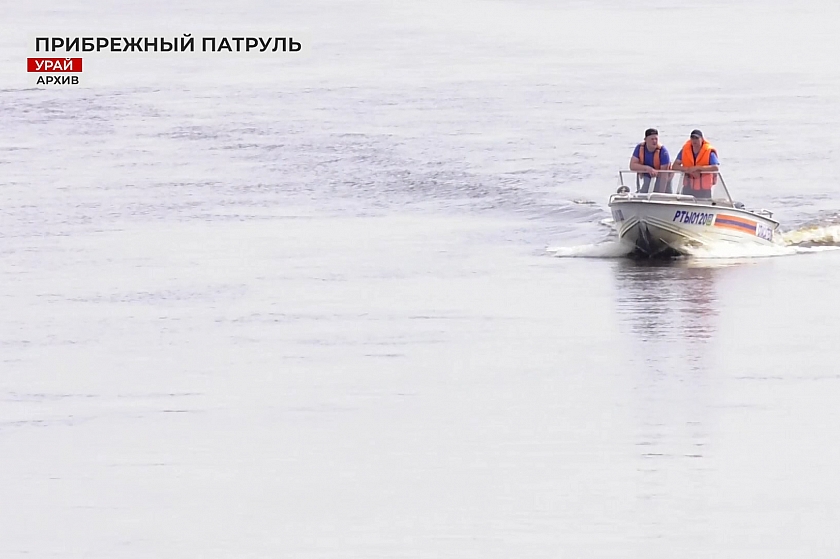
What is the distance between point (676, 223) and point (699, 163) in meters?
0.93

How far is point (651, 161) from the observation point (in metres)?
29.2

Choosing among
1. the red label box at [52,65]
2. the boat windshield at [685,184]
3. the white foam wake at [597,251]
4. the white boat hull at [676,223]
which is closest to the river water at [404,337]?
the white foam wake at [597,251]

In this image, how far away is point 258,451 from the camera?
695 inches

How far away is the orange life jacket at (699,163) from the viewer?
28875 mm

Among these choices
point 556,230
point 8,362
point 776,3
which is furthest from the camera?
point 776,3

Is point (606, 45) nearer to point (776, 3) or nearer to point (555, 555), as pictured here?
point (776, 3)

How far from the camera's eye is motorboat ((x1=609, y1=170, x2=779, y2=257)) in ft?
95.7

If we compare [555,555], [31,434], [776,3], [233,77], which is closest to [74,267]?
[31,434]

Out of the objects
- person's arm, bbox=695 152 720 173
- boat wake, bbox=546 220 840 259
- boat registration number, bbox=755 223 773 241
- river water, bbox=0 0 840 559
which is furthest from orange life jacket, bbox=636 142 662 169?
boat registration number, bbox=755 223 773 241

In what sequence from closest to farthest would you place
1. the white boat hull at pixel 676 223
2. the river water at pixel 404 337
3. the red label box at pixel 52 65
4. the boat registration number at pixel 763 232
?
the river water at pixel 404 337 → the white boat hull at pixel 676 223 → the boat registration number at pixel 763 232 → the red label box at pixel 52 65

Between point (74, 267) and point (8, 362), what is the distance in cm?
769

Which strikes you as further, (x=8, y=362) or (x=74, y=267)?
(x=74, y=267)

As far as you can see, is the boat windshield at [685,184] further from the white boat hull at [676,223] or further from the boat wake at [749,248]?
the boat wake at [749,248]

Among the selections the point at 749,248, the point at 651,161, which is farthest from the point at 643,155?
the point at 749,248
